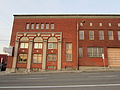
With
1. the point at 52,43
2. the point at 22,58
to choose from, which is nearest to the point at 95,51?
the point at 52,43

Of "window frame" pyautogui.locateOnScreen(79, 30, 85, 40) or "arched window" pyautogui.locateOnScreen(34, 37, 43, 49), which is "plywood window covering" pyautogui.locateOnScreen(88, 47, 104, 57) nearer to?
"window frame" pyautogui.locateOnScreen(79, 30, 85, 40)

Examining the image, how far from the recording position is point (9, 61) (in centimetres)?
2803

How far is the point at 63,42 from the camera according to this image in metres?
28.8

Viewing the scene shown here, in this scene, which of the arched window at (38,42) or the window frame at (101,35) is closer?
the window frame at (101,35)

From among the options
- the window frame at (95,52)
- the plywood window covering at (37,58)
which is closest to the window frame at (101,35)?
the window frame at (95,52)

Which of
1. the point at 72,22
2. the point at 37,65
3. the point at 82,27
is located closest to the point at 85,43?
the point at 82,27

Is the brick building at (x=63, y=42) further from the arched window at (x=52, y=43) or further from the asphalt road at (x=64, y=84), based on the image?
the asphalt road at (x=64, y=84)

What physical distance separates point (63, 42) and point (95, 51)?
8.39 metres

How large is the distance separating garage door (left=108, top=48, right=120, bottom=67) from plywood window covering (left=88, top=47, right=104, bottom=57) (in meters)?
2.20

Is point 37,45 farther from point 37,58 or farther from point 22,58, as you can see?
point 22,58

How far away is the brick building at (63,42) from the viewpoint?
1091 inches

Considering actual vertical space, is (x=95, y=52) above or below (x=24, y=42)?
below

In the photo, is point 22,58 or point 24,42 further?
point 24,42

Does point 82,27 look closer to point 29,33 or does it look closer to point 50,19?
point 50,19
